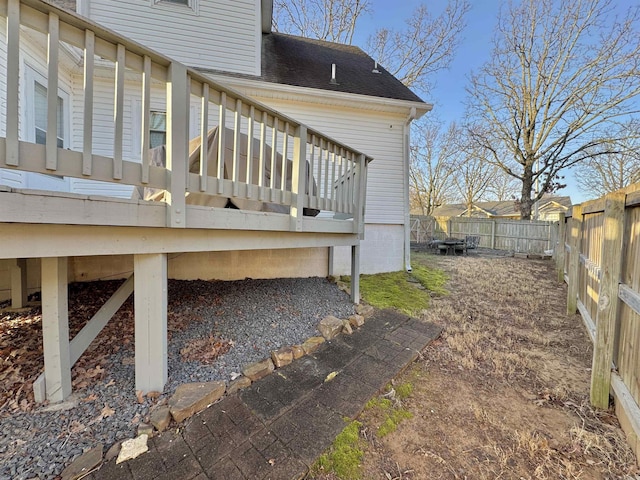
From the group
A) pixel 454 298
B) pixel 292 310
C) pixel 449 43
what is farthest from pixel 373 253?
pixel 449 43

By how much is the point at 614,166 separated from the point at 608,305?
27403 millimetres

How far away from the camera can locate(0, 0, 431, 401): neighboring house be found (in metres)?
1.57

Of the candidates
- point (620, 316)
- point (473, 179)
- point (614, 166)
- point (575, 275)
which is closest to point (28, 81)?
point (620, 316)

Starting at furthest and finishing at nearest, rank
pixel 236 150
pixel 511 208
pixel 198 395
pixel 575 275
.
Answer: pixel 511 208 → pixel 575 275 → pixel 236 150 → pixel 198 395

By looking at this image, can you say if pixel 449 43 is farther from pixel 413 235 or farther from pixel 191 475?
pixel 191 475

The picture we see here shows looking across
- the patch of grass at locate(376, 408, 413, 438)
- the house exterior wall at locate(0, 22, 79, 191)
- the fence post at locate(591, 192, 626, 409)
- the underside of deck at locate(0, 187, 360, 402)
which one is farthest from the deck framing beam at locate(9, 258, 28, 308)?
the fence post at locate(591, 192, 626, 409)

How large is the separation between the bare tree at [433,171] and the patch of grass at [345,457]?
21653mm

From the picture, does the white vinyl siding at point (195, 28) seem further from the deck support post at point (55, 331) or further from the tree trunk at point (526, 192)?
the tree trunk at point (526, 192)

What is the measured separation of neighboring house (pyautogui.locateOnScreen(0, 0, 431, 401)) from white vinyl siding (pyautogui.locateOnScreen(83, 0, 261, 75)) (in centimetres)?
2

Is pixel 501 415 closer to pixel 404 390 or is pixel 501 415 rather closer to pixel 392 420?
pixel 404 390

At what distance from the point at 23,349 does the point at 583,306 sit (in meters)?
6.96

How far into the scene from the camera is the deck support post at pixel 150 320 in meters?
2.02

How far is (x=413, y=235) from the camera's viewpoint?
19.0 meters

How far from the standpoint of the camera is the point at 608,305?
226 centimetres
